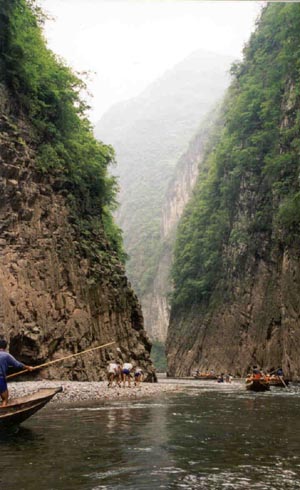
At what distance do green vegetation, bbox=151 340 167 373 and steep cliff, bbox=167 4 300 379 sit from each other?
31.5 metres

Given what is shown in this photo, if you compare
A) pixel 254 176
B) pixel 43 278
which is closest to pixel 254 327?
pixel 254 176

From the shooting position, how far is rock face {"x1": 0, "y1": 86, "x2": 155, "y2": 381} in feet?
79.6

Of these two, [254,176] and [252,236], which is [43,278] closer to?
[252,236]

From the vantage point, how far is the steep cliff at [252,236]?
39.4 metres

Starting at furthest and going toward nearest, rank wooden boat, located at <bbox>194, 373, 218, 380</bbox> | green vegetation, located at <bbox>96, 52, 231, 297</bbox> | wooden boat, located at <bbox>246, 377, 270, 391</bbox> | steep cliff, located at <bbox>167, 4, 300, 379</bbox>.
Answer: green vegetation, located at <bbox>96, 52, 231, 297</bbox> < wooden boat, located at <bbox>194, 373, 218, 380</bbox> < steep cliff, located at <bbox>167, 4, 300, 379</bbox> < wooden boat, located at <bbox>246, 377, 270, 391</bbox>

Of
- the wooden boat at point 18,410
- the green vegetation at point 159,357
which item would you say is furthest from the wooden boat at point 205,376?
the green vegetation at point 159,357

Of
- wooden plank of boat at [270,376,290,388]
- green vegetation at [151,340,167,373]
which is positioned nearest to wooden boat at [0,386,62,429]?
wooden plank of boat at [270,376,290,388]

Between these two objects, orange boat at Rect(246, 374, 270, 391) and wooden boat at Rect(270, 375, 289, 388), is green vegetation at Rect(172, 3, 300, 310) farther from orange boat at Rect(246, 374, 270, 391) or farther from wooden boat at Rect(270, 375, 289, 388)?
orange boat at Rect(246, 374, 270, 391)

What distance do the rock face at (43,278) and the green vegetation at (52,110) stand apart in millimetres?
1091

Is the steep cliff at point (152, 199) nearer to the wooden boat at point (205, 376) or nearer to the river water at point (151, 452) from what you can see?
the wooden boat at point (205, 376)

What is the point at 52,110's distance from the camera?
3269cm

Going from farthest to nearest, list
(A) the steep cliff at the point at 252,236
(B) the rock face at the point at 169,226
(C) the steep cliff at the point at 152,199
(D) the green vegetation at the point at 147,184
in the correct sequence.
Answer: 1. (D) the green vegetation at the point at 147,184
2. (C) the steep cliff at the point at 152,199
3. (B) the rock face at the point at 169,226
4. (A) the steep cliff at the point at 252,236

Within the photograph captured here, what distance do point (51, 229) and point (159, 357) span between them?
247 ft

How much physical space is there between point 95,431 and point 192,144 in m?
108
